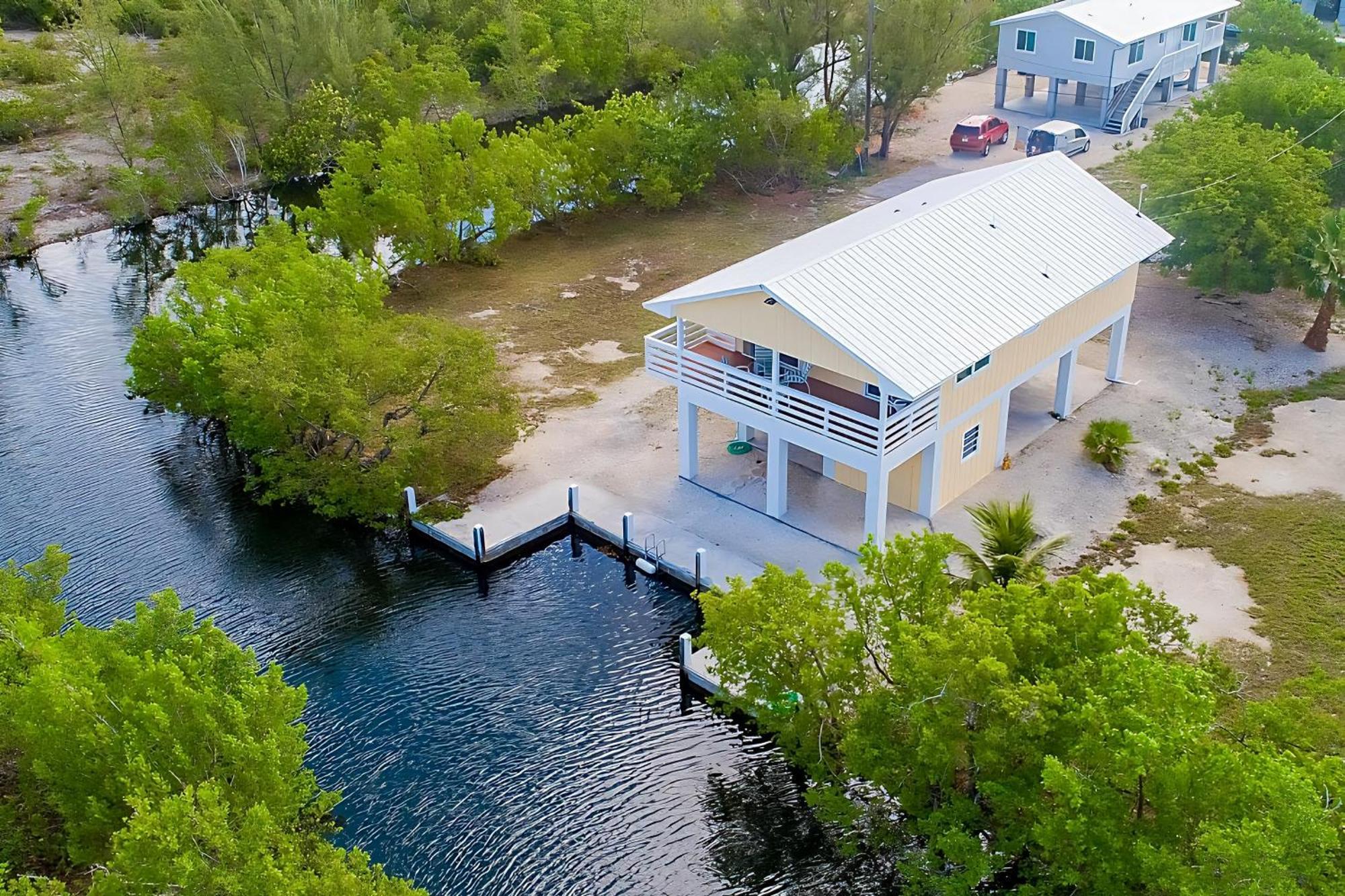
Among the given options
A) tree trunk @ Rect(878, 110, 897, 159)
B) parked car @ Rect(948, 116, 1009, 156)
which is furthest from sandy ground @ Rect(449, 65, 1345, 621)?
tree trunk @ Rect(878, 110, 897, 159)

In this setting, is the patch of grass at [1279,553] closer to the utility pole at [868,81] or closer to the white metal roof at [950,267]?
the white metal roof at [950,267]

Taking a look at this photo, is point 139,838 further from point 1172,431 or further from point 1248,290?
point 1248,290

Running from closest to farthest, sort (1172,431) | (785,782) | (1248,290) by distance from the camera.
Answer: (785,782) < (1172,431) < (1248,290)

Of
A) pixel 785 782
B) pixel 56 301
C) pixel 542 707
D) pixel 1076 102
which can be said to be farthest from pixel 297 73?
pixel 785 782

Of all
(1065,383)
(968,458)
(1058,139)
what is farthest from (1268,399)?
(1058,139)

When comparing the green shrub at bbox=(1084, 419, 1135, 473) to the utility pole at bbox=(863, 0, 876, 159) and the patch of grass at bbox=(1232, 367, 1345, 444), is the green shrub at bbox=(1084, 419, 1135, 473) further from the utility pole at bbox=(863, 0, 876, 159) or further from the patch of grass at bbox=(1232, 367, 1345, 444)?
the utility pole at bbox=(863, 0, 876, 159)

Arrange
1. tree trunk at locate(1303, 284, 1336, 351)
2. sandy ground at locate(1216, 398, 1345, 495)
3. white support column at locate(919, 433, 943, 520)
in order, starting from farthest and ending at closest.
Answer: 1. tree trunk at locate(1303, 284, 1336, 351)
2. sandy ground at locate(1216, 398, 1345, 495)
3. white support column at locate(919, 433, 943, 520)
